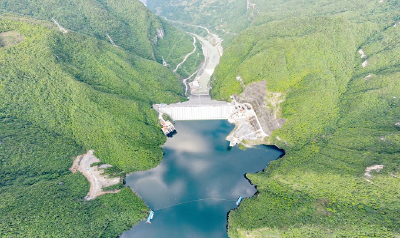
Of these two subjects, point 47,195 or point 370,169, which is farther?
point 47,195

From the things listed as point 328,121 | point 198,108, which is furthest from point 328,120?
point 198,108

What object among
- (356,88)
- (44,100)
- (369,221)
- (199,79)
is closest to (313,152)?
(369,221)

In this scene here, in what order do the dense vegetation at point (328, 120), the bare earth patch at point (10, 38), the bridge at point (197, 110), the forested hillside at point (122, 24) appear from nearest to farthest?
the dense vegetation at point (328, 120)
the bare earth patch at point (10, 38)
the bridge at point (197, 110)
the forested hillside at point (122, 24)

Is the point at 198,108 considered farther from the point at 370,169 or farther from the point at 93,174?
the point at 370,169

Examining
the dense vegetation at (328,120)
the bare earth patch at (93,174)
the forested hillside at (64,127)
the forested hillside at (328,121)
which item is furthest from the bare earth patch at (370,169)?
the bare earth patch at (93,174)

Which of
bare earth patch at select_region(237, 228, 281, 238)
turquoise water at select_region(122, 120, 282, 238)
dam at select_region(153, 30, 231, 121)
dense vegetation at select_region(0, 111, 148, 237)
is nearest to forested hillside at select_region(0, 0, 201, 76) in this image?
dam at select_region(153, 30, 231, 121)

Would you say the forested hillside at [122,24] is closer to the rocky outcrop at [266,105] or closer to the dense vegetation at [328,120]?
the dense vegetation at [328,120]
